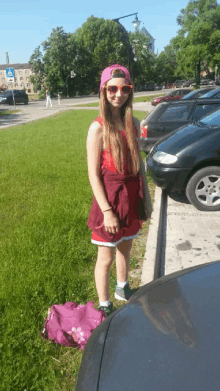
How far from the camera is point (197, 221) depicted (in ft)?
16.1

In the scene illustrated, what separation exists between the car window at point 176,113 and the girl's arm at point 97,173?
642 cm

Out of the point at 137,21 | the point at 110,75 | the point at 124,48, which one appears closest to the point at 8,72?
the point at 137,21

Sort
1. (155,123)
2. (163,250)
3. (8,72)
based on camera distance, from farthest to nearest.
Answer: (8,72), (155,123), (163,250)

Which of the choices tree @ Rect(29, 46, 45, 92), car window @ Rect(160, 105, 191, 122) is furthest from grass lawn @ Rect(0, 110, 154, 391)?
tree @ Rect(29, 46, 45, 92)

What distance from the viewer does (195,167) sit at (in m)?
5.19

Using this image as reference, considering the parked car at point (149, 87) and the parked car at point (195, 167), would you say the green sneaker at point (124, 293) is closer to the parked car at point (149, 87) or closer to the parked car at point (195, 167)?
the parked car at point (195, 167)

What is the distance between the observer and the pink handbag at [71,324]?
2432mm

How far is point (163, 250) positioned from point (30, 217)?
6.32 feet

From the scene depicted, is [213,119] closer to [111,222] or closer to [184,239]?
[184,239]

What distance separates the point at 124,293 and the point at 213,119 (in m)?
3.83

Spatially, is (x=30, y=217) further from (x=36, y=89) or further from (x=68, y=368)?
(x=36, y=89)

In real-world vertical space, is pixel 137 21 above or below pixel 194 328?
above

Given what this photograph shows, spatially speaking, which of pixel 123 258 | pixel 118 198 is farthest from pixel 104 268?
pixel 118 198

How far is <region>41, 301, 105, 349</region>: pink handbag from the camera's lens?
2432 millimetres
